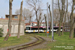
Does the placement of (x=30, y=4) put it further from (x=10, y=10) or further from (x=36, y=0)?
(x=10, y=10)

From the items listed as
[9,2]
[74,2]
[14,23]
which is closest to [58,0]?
[74,2]

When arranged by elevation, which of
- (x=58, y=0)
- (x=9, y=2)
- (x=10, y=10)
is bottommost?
(x=10, y=10)

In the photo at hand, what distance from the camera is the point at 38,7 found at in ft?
141

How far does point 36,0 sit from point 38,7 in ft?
9.17

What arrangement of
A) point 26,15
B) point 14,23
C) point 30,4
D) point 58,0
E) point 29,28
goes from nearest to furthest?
1. point 58,0
2. point 14,23
3. point 30,4
4. point 29,28
5. point 26,15

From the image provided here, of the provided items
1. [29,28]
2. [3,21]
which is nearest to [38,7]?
[29,28]

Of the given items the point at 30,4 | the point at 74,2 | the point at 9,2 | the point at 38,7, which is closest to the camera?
the point at 9,2

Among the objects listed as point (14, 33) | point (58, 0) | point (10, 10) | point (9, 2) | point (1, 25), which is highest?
point (58, 0)

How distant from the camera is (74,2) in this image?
20734 millimetres

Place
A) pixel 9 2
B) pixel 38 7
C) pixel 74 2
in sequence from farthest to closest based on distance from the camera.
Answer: pixel 38 7 < pixel 74 2 < pixel 9 2

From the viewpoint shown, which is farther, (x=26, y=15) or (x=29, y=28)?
(x=26, y=15)

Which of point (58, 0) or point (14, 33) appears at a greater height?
point (58, 0)

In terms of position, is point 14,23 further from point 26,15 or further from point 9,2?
point 26,15

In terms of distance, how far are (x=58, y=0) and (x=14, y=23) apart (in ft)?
46.9
